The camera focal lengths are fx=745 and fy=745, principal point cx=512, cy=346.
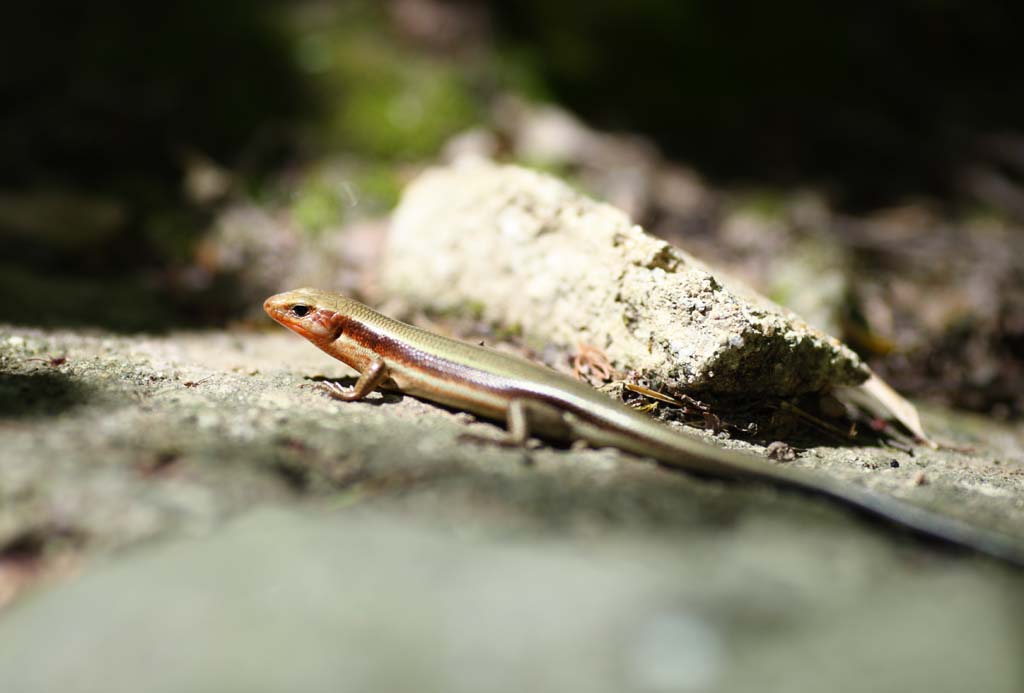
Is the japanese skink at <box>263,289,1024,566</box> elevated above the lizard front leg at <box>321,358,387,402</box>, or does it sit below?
above

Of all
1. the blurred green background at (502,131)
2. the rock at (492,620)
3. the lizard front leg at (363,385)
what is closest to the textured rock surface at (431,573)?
the rock at (492,620)

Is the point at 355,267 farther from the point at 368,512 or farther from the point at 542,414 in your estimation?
the point at 368,512

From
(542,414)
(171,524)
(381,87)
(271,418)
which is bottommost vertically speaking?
(171,524)

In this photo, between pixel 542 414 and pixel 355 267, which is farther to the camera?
pixel 355 267

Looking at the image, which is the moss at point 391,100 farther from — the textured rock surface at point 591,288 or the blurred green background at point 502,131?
the textured rock surface at point 591,288

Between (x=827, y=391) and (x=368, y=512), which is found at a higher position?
(x=827, y=391)

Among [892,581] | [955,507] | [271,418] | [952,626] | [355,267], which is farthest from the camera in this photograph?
[355,267]

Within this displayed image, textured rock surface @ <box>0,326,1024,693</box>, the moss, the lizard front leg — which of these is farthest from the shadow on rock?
the moss

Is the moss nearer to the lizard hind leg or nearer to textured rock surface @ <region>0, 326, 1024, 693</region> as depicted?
the lizard hind leg

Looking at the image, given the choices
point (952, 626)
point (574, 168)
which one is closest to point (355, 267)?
point (574, 168)
